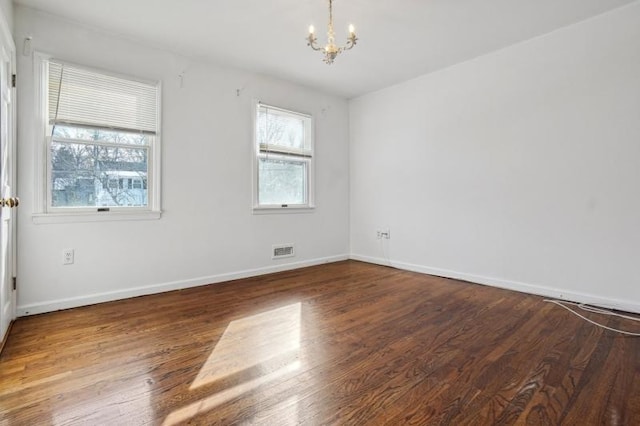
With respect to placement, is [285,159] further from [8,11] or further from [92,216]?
[8,11]

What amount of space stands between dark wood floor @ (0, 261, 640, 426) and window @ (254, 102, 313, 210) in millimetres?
1659

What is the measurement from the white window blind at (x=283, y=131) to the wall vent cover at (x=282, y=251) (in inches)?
50.4

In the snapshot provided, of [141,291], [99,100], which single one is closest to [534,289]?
[141,291]

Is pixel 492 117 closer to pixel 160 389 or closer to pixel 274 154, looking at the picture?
pixel 274 154

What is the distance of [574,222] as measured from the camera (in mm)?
2973

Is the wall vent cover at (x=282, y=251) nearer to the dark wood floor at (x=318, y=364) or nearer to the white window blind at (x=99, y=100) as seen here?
the dark wood floor at (x=318, y=364)

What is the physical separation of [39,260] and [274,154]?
2.64 meters

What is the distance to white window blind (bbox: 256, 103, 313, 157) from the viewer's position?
4105 millimetres

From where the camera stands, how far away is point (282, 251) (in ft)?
14.2

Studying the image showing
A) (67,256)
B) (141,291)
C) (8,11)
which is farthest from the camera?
(141,291)

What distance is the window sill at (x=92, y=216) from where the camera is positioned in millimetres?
2691

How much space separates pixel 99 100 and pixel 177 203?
3.85 ft

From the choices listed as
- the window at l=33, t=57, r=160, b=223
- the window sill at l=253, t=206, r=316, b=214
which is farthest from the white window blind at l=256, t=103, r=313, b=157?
the window at l=33, t=57, r=160, b=223

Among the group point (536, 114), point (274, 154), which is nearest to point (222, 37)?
point (274, 154)
